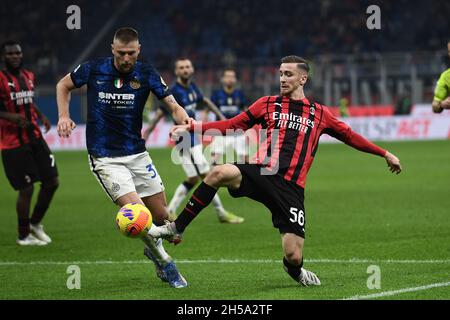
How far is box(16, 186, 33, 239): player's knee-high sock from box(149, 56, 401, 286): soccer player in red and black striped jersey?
16.3 ft

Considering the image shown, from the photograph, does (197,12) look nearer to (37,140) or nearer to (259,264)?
(37,140)

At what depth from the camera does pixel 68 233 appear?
13.5 m

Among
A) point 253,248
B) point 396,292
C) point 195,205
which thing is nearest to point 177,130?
point 195,205

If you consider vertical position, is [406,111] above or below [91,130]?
below

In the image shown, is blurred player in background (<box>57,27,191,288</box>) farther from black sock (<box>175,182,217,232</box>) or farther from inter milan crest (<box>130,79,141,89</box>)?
black sock (<box>175,182,217,232</box>)

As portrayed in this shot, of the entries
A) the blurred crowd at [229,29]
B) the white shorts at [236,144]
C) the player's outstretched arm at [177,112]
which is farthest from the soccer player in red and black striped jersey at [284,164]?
the blurred crowd at [229,29]

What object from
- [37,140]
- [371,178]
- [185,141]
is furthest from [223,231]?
[371,178]

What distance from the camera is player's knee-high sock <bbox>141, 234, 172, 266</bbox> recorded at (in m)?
8.66

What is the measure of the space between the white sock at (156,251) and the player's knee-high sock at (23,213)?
4227 mm

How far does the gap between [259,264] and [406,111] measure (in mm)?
26514

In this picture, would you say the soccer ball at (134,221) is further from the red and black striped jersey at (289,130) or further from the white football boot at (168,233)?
the red and black striped jersey at (289,130)

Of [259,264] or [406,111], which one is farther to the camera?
[406,111]

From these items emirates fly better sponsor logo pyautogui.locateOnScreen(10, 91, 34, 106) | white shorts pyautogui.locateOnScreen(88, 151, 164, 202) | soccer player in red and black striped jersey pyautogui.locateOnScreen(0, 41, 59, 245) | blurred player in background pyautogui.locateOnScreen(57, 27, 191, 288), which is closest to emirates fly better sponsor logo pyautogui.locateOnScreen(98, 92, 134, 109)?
blurred player in background pyautogui.locateOnScreen(57, 27, 191, 288)
